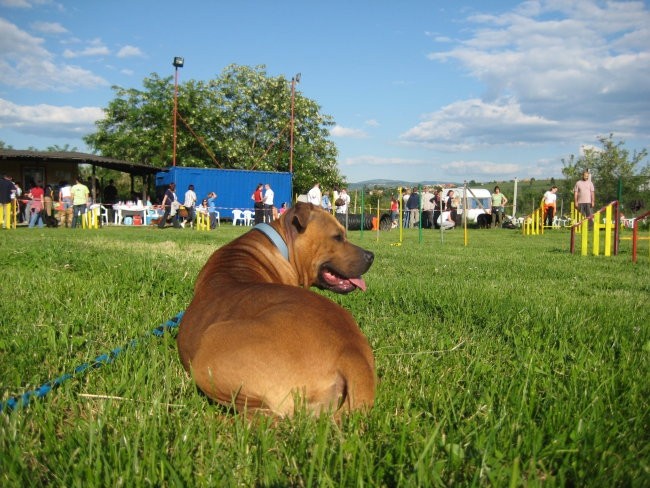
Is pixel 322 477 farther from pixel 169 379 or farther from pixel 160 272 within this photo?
pixel 160 272

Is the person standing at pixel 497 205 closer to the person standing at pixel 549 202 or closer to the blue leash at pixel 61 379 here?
the person standing at pixel 549 202

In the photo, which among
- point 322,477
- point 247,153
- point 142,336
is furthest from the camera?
point 247,153

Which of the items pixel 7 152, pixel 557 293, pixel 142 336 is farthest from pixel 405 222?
pixel 142 336

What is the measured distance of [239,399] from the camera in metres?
2.24

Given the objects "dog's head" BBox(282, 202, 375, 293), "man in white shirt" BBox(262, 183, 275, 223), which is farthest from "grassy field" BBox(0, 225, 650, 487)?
"man in white shirt" BBox(262, 183, 275, 223)

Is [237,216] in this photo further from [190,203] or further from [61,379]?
[61,379]

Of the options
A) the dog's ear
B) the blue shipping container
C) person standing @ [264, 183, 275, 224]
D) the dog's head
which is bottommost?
the dog's head

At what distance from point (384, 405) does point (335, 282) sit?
5.18ft

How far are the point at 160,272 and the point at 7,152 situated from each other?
28.8 meters

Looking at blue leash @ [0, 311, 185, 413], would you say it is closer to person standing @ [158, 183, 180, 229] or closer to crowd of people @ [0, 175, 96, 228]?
crowd of people @ [0, 175, 96, 228]

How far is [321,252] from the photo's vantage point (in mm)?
3822

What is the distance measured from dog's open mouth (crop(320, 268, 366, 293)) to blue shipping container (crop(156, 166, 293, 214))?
28.7 metres

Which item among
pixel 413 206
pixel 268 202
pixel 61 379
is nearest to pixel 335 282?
pixel 61 379

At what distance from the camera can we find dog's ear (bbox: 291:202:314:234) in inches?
143
